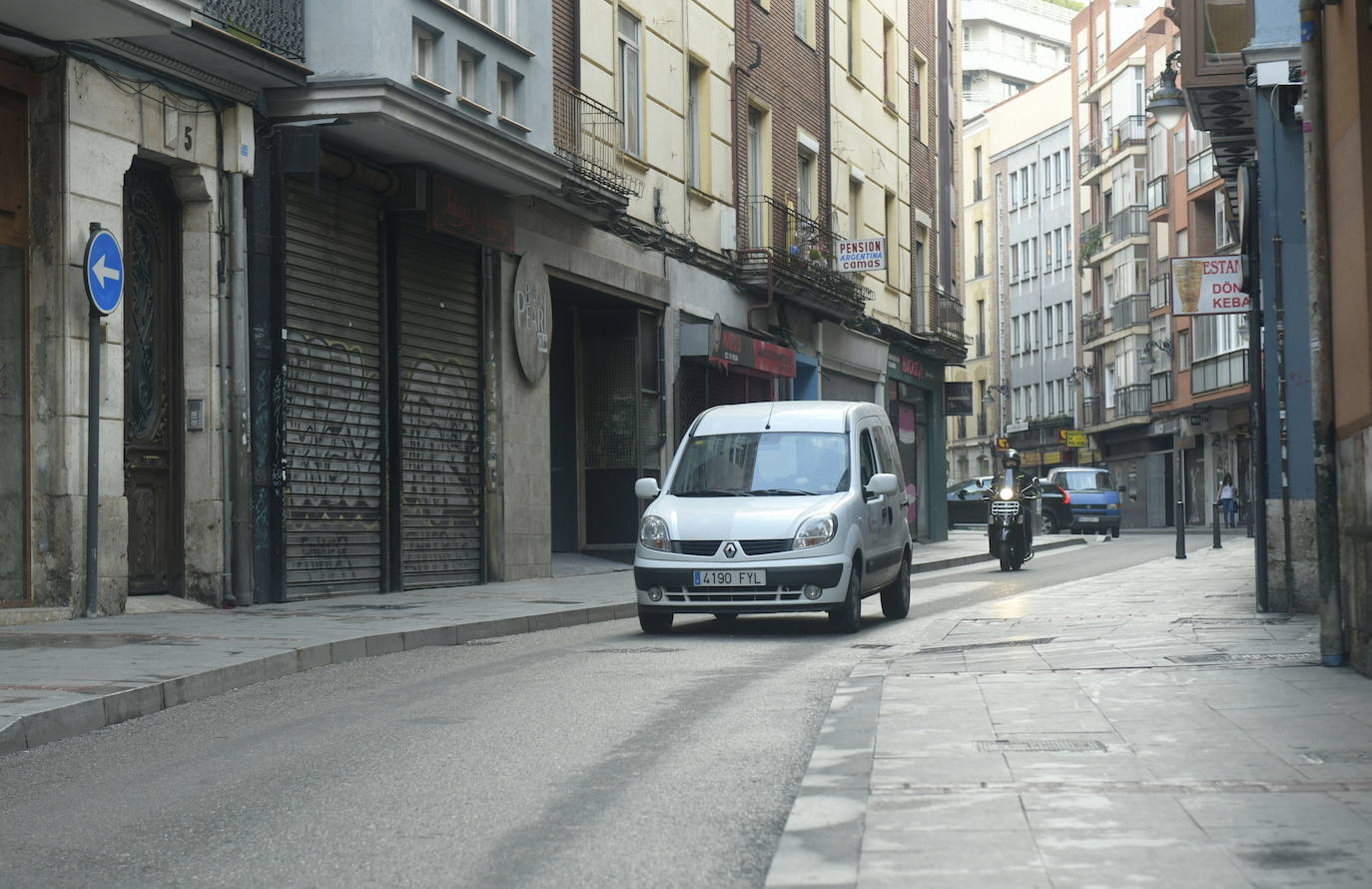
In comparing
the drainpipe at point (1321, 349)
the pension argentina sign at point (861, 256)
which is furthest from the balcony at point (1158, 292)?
the drainpipe at point (1321, 349)

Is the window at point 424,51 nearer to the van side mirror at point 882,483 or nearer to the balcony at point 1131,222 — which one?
the van side mirror at point 882,483

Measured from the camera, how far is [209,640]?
12.4 m

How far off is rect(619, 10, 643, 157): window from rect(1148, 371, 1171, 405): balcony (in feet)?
140

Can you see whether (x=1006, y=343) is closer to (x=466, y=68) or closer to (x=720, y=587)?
(x=466, y=68)

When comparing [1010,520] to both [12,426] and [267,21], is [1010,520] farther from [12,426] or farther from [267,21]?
[12,426]

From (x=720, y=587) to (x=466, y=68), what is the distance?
859 cm

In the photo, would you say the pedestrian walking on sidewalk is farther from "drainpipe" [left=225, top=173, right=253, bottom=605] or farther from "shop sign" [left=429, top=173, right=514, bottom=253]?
"drainpipe" [left=225, top=173, right=253, bottom=605]

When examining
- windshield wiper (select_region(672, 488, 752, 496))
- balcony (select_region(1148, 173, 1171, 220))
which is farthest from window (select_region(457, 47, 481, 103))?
balcony (select_region(1148, 173, 1171, 220))

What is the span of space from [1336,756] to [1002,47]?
335ft

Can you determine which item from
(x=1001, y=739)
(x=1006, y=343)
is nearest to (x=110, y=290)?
(x=1001, y=739)

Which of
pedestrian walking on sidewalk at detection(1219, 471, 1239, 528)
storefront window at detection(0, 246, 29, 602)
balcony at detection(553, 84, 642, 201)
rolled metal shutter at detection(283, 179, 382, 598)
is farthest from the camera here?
pedestrian walking on sidewalk at detection(1219, 471, 1239, 528)

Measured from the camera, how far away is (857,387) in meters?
38.0

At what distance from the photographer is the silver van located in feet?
46.0

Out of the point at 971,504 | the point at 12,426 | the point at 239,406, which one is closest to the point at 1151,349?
the point at 971,504
